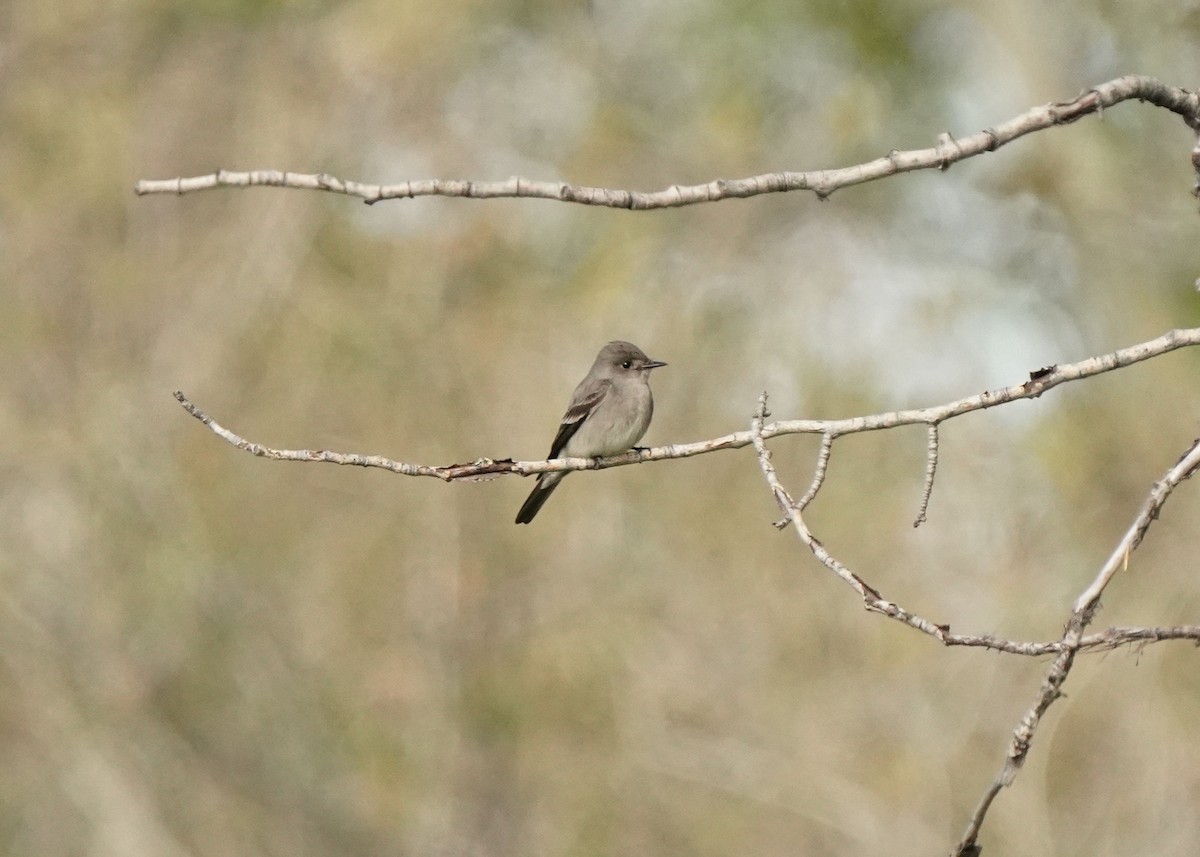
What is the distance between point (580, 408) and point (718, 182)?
5.82 metres

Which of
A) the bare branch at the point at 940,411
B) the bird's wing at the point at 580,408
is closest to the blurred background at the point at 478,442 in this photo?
the bird's wing at the point at 580,408

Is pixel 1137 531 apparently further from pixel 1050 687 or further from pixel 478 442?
pixel 478 442

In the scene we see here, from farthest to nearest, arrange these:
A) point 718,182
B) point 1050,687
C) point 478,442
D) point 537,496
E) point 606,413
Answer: point 478,442, point 537,496, point 606,413, point 718,182, point 1050,687

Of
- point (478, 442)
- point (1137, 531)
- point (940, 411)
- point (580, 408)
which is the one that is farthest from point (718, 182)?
point (478, 442)

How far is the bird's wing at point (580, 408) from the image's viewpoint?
9203 millimetres

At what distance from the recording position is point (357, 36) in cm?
1766

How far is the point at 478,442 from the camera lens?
645 inches

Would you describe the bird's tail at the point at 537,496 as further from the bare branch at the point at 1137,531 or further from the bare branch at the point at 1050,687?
the bare branch at the point at 1050,687

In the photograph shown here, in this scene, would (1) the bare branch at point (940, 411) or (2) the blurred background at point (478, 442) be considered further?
(2) the blurred background at point (478, 442)

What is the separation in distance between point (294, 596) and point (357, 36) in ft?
22.3

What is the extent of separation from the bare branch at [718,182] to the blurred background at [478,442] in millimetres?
11746

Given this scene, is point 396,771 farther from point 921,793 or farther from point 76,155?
point 76,155

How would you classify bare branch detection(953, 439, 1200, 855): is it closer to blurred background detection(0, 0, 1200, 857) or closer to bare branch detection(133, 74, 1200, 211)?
bare branch detection(133, 74, 1200, 211)

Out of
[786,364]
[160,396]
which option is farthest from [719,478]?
[160,396]
